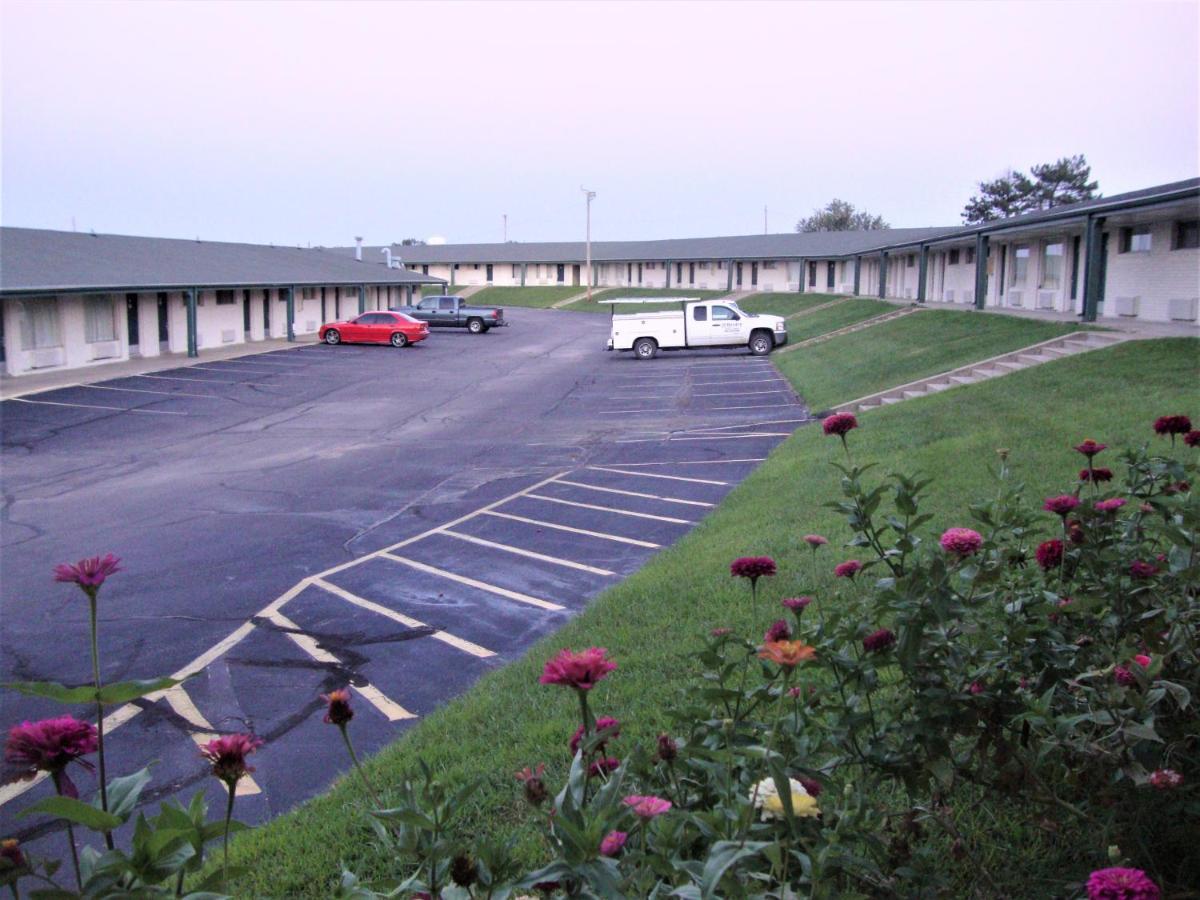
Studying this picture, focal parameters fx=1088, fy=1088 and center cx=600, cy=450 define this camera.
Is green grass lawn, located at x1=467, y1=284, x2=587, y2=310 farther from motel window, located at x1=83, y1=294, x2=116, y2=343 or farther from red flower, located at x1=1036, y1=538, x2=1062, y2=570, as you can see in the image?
red flower, located at x1=1036, y1=538, x2=1062, y2=570

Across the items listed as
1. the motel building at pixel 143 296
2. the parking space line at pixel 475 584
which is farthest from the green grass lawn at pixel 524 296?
the parking space line at pixel 475 584

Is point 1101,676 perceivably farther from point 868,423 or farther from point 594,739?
point 868,423

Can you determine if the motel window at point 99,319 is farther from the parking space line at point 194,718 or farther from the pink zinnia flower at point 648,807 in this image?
the pink zinnia flower at point 648,807

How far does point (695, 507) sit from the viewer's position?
14.6 metres

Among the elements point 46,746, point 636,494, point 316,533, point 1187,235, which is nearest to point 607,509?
point 636,494

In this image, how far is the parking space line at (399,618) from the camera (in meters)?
9.08

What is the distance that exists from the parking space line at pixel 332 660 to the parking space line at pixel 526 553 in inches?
120

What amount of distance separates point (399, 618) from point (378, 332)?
130 ft

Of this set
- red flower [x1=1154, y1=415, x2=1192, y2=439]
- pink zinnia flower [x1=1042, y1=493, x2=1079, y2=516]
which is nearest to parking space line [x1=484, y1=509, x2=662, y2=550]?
red flower [x1=1154, y1=415, x2=1192, y2=439]

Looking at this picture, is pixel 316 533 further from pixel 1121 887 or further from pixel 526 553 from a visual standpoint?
pixel 1121 887

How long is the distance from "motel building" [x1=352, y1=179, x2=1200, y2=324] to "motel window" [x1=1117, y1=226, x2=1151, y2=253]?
5 cm

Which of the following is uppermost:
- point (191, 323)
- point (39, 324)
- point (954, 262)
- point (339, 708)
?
point (954, 262)

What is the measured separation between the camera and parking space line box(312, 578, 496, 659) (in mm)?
9078

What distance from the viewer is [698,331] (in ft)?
133
